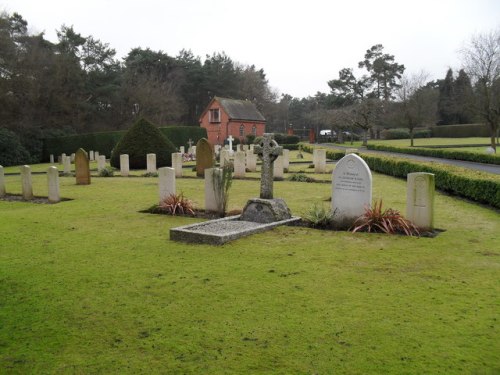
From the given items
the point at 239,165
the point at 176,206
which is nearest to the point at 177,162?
the point at 239,165

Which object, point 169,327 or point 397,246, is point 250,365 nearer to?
point 169,327

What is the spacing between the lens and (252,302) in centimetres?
498

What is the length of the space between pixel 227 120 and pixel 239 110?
327cm

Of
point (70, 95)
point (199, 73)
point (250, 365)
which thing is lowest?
point (250, 365)

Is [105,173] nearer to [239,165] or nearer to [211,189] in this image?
[239,165]

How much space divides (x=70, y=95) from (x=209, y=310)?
43197 mm

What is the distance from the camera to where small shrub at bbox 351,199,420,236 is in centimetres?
832

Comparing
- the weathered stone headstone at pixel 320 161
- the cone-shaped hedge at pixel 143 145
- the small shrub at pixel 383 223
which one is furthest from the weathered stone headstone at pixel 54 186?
the weathered stone headstone at pixel 320 161

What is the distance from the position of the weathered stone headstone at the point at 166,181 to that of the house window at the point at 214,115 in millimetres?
45959

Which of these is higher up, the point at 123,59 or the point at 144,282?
the point at 123,59

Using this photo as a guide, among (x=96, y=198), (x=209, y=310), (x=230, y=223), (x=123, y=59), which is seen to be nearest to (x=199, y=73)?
(x=123, y=59)

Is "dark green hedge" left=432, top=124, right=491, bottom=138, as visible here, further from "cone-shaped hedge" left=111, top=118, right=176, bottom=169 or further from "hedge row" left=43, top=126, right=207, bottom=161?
"cone-shaped hedge" left=111, top=118, right=176, bottom=169

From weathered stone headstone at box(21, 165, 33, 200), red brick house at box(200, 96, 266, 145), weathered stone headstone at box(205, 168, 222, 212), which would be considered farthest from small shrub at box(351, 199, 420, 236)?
red brick house at box(200, 96, 266, 145)

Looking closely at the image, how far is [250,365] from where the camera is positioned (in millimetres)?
3666
